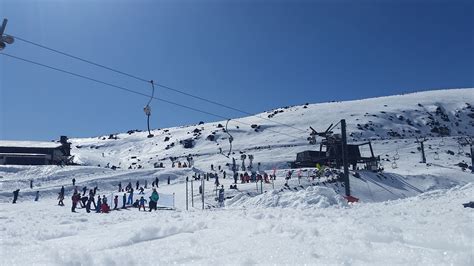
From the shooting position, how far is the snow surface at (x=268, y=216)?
5637 mm

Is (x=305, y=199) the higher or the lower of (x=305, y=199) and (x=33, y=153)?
the lower

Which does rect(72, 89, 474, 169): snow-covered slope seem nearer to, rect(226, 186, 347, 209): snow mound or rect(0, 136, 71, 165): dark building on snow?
rect(0, 136, 71, 165): dark building on snow

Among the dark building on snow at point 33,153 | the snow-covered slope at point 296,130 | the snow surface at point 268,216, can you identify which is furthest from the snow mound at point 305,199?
the dark building on snow at point 33,153

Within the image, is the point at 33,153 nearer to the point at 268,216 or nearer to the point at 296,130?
the point at 296,130

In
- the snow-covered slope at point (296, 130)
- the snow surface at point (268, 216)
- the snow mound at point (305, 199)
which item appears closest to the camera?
the snow surface at point (268, 216)

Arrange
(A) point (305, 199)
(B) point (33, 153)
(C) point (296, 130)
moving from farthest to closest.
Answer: (C) point (296, 130)
(B) point (33, 153)
(A) point (305, 199)

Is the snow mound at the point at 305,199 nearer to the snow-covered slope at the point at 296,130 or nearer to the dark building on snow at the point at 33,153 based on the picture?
the snow-covered slope at the point at 296,130

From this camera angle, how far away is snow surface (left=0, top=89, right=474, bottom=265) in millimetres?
5637

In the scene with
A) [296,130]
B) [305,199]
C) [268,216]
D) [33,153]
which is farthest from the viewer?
[296,130]

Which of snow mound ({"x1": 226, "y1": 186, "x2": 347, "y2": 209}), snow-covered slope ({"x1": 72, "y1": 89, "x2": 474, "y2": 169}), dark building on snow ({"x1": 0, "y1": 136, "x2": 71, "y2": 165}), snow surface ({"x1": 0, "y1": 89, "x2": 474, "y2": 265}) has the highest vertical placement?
snow-covered slope ({"x1": 72, "y1": 89, "x2": 474, "y2": 169})

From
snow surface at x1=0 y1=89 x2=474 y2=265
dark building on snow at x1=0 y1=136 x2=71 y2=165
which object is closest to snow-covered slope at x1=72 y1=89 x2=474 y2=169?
snow surface at x1=0 y1=89 x2=474 y2=265

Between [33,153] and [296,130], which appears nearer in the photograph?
[33,153]

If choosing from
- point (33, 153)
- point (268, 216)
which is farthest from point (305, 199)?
point (33, 153)

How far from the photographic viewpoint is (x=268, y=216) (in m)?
10.2
